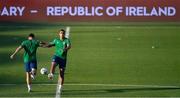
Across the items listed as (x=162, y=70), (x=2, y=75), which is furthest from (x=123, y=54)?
(x=2, y=75)

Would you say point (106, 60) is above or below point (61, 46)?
below

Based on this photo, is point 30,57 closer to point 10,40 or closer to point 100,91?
point 100,91

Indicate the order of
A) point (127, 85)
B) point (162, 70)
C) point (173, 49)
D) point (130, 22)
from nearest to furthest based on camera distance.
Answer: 1. point (127, 85)
2. point (162, 70)
3. point (173, 49)
4. point (130, 22)

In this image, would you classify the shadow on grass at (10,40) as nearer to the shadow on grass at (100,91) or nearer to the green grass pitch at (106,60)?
the green grass pitch at (106,60)

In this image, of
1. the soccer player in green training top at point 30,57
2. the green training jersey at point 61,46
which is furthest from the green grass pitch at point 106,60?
the green training jersey at point 61,46

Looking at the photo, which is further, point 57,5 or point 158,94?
point 57,5

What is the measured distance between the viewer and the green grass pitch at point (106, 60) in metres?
24.0

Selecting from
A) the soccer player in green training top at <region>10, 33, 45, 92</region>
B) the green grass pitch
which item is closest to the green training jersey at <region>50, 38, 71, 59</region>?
the soccer player in green training top at <region>10, 33, 45, 92</region>

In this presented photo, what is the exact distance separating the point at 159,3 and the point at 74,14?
18.8 ft

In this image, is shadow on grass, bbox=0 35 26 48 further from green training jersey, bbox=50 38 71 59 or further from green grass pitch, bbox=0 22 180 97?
green training jersey, bbox=50 38 71 59

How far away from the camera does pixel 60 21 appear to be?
5028 centimetres

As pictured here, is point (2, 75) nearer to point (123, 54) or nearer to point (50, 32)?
point (123, 54)

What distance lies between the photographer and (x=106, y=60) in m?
32.2

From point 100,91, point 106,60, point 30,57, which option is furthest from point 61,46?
point 106,60
